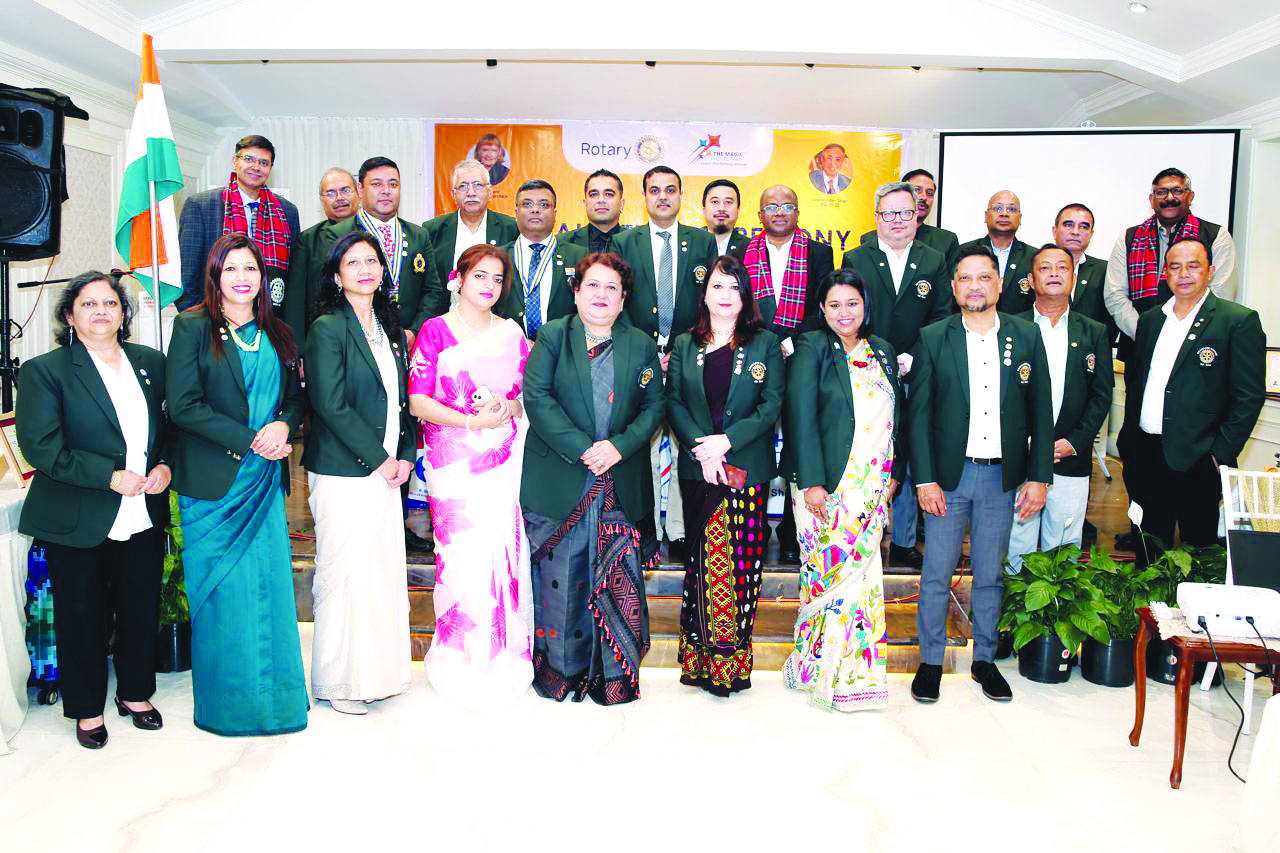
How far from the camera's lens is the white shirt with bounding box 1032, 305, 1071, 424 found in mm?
4074

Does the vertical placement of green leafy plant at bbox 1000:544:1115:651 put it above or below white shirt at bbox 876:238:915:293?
below

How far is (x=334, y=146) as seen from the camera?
8.19 m

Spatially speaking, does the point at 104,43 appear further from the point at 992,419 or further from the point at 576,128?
the point at 992,419

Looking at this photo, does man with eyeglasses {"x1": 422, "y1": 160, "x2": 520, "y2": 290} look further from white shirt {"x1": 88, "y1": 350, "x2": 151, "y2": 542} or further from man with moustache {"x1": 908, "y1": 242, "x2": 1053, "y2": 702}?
man with moustache {"x1": 908, "y1": 242, "x2": 1053, "y2": 702}

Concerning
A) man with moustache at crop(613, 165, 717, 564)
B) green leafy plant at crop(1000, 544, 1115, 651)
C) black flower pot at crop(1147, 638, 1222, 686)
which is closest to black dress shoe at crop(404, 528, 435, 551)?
man with moustache at crop(613, 165, 717, 564)

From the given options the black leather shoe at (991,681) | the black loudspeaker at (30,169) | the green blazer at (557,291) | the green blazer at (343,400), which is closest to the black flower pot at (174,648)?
the green blazer at (343,400)

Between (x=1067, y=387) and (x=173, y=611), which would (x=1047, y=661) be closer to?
(x=1067, y=387)

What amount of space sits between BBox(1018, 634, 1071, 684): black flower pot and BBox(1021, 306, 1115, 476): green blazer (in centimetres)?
72

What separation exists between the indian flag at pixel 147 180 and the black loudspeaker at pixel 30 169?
443mm

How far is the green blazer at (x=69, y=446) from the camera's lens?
9.96 feet

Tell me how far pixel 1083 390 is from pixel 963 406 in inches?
30.5

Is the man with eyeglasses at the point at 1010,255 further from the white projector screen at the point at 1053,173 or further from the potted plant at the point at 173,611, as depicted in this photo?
the potted plant at the point at 173,611

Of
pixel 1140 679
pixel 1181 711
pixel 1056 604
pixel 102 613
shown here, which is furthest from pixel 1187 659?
pixel 102 613

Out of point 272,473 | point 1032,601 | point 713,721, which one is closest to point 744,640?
point 713,721
